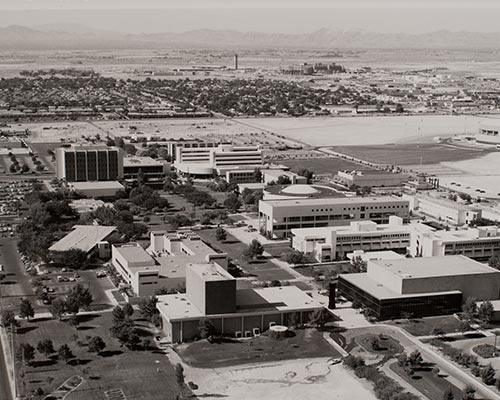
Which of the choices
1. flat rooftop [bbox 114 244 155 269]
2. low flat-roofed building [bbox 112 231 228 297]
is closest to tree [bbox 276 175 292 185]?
low flat-roofed building [bbox 112 231 228 297]

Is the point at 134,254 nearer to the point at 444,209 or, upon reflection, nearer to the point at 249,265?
the point at 249,265

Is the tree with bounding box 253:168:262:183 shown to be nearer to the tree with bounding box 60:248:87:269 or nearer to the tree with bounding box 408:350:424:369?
the tree with bounding box 60:248:87:269

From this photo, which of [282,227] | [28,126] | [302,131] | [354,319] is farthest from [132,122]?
[354,319]

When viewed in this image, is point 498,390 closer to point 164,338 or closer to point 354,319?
point 354,319

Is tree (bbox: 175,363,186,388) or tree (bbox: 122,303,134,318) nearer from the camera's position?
tree (bbox: 175,363,186,388)

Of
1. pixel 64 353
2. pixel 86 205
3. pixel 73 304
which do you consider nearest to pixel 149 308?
pixel 73 304

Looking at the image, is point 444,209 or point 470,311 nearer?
point 470,311
